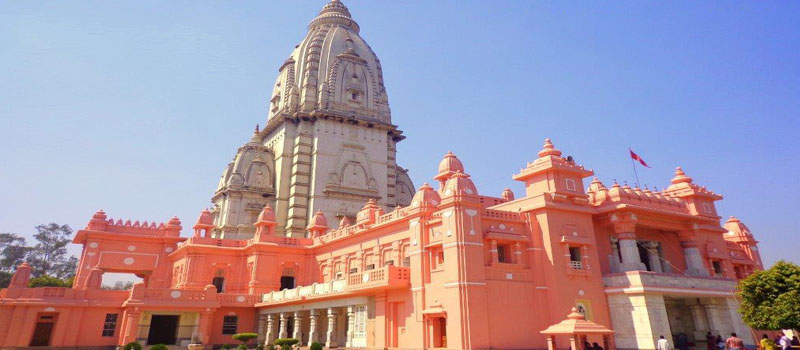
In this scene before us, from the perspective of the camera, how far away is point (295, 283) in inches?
1362

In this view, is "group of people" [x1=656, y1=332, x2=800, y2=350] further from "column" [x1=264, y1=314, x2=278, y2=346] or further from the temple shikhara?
"column" [x1=264, y1=314, x2=278, y2=346]

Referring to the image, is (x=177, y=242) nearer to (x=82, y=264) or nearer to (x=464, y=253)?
(x=82, y=264)

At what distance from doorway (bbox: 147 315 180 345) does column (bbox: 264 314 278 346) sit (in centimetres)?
507

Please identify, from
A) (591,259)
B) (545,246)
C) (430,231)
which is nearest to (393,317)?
(430,231)

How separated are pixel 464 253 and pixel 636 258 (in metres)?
9.45

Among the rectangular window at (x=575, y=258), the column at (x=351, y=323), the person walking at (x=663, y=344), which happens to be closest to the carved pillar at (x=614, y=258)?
the rectangular window at (x=575, y=258)

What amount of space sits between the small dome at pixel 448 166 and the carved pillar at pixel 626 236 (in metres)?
8.84

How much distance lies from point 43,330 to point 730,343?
110 ft

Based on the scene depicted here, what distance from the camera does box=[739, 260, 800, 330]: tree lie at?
67.5 feet

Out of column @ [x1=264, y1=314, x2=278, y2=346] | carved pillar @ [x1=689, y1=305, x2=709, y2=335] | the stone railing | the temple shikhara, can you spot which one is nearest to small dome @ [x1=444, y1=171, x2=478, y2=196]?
the temple shikhara

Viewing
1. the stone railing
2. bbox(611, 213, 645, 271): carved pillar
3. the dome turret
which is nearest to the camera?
bbox(611, 213, 645, 271): carved pillar

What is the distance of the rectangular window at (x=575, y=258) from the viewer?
77.0 feet

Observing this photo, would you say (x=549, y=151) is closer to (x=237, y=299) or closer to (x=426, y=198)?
(x=426, y=198)

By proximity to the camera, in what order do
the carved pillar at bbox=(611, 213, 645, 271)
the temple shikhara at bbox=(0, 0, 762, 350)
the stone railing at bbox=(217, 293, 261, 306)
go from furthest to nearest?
the stone railing at bbox=(217, 293, 261, 306) → the carved pillar at bbox=(611, 213, 645, 271) → the temple shikhara at bbox=(0, 0, 762, 350)
